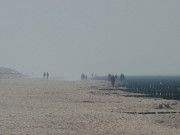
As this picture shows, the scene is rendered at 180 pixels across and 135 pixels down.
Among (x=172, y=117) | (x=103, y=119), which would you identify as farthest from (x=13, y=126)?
(x=172, y=117)

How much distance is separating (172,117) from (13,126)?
10375 millimetres

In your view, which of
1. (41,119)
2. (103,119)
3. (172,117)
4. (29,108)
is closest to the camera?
(41,119)

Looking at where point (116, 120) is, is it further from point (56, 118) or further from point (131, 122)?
point (56, 118)

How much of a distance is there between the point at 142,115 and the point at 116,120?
10.7 ft

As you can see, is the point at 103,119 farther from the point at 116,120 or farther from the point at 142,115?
the point at 142,115

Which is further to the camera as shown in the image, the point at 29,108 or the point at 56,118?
the point at 29,108

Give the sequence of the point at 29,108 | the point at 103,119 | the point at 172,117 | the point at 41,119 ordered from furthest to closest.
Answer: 1. the point at 29,108
2. the point at 172,117
3. the point at 103,119
4. the point at 41,119

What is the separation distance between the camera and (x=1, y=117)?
18.4 m

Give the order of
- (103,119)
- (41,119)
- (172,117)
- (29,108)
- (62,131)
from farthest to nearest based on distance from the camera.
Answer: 1. (29,108)
2. (172,117)
3. (103,119)
4. (41,119)
5. (62,131)

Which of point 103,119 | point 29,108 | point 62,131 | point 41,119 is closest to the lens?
point 62,131

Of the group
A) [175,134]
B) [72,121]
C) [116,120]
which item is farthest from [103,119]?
[175,134]

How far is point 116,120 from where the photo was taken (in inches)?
767

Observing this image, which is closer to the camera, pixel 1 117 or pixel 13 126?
pixel 13 126

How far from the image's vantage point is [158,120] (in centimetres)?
2025
